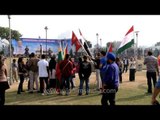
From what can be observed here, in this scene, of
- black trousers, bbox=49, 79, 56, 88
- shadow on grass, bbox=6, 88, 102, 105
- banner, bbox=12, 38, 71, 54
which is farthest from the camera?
banner, bbox=12, 38, 71, 54

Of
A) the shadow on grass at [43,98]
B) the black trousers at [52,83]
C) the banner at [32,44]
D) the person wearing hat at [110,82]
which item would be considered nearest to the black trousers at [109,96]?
the person wearing hat at [110,82]

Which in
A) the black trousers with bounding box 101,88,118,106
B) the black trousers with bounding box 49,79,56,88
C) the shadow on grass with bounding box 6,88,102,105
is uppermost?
the black trousers with bounding box 101,88,118,106

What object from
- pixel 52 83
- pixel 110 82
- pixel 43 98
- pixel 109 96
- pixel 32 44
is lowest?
pixel 43 98

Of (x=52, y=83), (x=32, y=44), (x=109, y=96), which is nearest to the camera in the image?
(x=109, y=96)

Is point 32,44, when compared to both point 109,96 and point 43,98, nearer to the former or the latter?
point 43,98

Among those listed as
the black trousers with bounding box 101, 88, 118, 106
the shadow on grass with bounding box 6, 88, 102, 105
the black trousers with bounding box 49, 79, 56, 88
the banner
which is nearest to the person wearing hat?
the black trousers with bounding box 101, 88, 118, 106

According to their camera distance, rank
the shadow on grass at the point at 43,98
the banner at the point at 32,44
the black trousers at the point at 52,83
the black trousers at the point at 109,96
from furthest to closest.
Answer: the banner at the point at 32,44, the black trousers at the point at 52,83, the shadow on grass at the point at 43,98, the black trousers at the point at 109,96

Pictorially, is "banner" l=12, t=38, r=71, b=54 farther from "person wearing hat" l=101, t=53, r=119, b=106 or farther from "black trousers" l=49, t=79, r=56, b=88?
"person wearing hat" l=101, t=53, r=119, b=106

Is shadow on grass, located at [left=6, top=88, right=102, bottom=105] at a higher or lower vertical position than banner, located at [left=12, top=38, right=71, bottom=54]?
lower

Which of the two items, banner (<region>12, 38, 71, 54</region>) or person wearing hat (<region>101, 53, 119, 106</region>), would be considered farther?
banner (<region>12, 38, 71, 54</region>)

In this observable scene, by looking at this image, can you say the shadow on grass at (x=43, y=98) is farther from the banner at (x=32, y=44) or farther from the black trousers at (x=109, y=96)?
the banner at (x=32, y=44)

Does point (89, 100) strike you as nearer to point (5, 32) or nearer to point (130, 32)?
point (130, 32)

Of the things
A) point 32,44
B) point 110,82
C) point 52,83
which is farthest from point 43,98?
point 32,44

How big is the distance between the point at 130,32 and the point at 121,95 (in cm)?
412
